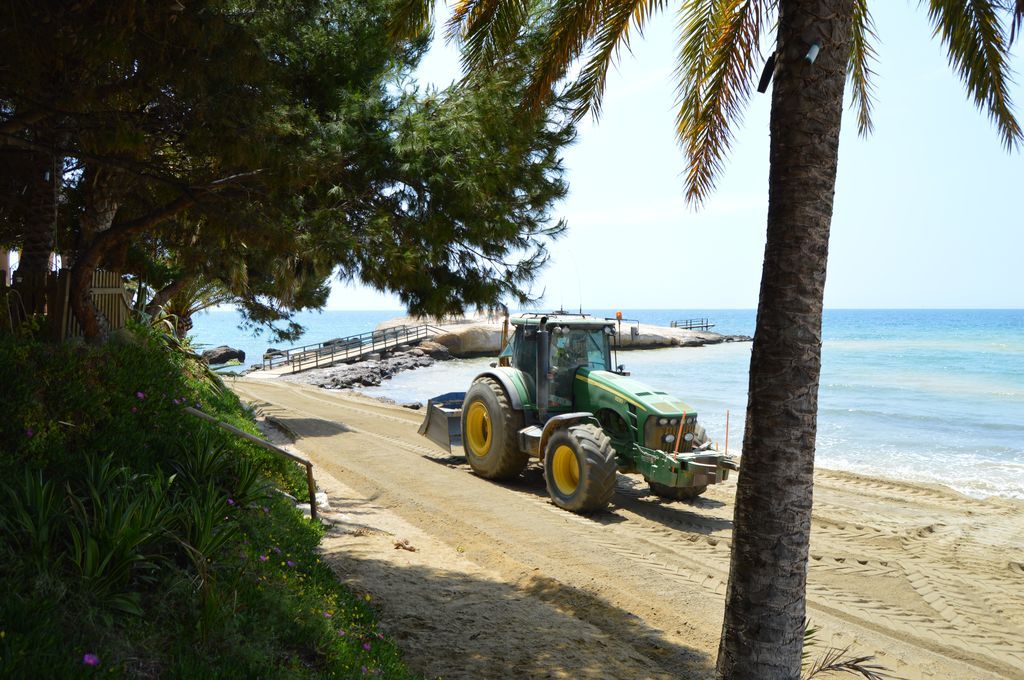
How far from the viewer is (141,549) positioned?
4.07 metres

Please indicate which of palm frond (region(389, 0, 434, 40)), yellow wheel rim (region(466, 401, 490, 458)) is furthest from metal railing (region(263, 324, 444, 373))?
palm frond (region(389, 0, 434, 40))

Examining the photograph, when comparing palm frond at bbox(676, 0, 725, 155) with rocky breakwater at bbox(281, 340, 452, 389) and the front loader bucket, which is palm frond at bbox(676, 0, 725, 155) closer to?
the front loader bucket

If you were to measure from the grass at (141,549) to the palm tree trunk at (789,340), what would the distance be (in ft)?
6.70

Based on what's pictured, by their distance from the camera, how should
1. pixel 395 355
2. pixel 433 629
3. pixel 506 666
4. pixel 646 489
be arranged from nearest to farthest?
pixel 506 666
pixel 433 629
pixel 646 489
pixel 395 355

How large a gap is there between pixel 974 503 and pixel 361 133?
35.2 ft

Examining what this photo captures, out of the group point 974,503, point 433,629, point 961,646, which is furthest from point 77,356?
point 974,503

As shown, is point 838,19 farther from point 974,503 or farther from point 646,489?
point 974,503

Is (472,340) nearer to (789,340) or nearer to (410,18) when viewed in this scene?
(410,18)

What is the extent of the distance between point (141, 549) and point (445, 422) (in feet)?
27.3

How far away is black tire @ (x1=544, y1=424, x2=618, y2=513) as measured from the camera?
29.2 ft

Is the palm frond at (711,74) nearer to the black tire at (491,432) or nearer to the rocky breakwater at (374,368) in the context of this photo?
the black tire at (491,432)

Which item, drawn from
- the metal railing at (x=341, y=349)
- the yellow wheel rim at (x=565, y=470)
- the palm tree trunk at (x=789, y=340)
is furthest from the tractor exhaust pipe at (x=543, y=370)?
the metal railing at (x=341, y=349)

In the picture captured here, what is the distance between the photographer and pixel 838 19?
11.9ft

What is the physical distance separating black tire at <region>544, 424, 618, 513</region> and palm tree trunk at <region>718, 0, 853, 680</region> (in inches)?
202
